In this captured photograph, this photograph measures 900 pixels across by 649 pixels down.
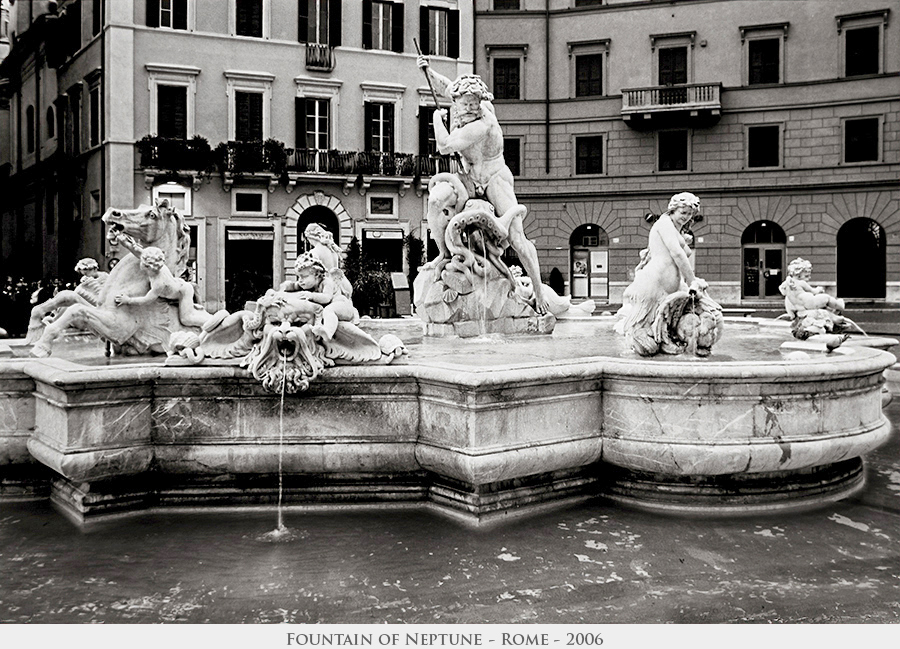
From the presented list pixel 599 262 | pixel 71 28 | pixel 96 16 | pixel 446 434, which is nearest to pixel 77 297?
pixel 446 434

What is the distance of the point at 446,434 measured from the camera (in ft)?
15.5

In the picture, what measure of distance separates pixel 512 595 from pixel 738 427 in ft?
5.84

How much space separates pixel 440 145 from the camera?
806 centimetres

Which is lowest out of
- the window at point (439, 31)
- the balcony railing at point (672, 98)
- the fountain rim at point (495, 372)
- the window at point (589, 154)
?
the fountain rim at point (495, 372)

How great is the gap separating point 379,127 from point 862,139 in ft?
50.8

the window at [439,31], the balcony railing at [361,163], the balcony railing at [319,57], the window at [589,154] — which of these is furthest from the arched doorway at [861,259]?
the balcony railing at [319,57]

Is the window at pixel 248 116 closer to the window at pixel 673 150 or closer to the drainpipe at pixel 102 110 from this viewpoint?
the drainpipe at pixel 102 110

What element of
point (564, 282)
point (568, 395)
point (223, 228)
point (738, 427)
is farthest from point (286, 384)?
point (564, 282)

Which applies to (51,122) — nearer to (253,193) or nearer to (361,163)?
(253,193)

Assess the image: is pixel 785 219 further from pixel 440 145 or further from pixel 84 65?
pixel 440 145

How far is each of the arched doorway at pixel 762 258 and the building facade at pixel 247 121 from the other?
34.5 ft

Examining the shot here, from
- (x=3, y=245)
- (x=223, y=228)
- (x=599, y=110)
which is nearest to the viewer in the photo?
(x=223, y=228)

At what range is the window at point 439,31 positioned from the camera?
2995 centimetres

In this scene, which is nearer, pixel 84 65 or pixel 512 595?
pixel 512 595
